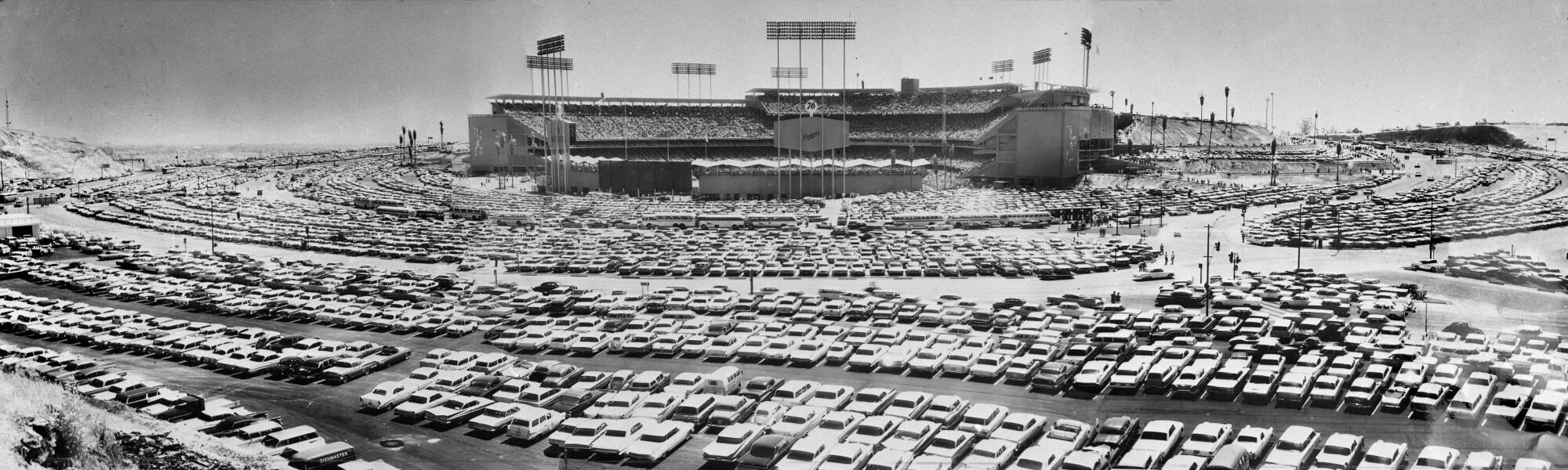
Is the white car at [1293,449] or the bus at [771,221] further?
the bus at [771,221]

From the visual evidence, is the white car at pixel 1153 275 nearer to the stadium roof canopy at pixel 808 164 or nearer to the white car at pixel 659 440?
the white car at pixel 659 440

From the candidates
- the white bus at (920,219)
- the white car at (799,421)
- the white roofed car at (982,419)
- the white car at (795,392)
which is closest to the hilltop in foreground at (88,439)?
the white car at (799,421)

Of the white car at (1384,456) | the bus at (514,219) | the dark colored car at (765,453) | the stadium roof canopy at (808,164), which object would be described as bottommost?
the dark colored car at (765,453)

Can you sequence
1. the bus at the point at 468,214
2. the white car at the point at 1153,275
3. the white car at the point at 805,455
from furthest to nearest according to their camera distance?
the bus at the point at 468,214, the white car at the point at 1153,275, the white car at the point at 805,455

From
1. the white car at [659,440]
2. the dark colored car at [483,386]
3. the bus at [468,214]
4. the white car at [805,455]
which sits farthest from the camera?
the bus at [468,214]

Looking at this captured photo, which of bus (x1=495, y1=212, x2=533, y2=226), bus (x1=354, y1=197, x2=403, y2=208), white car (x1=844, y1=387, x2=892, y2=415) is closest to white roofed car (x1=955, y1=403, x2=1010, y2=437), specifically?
white car (x1=844, y1=387, x2=892, y2=415)

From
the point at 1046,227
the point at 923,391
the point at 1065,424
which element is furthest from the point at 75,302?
the point at 1046,227
